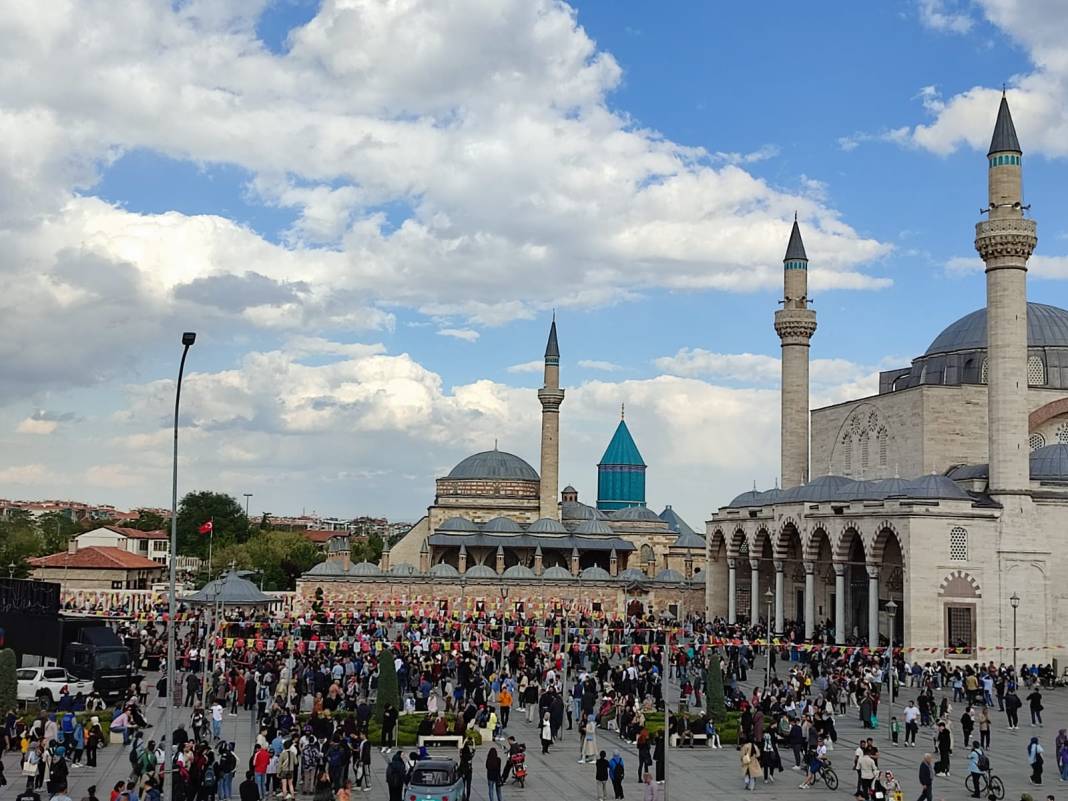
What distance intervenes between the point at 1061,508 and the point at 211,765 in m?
33.2

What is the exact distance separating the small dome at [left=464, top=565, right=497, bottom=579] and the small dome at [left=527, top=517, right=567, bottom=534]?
638 centimetres

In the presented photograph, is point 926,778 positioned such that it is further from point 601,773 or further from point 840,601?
point 840,601

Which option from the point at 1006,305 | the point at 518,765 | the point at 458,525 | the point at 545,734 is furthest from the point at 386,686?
the point at 458,525

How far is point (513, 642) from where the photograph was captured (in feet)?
126

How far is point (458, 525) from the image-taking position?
7162cm

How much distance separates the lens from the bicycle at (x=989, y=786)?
61.5ft

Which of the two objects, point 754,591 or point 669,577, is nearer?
point 754,591

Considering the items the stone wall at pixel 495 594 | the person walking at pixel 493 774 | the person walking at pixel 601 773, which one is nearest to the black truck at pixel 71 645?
the person walking at pixel 493 774

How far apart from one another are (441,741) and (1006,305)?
92.4 ft

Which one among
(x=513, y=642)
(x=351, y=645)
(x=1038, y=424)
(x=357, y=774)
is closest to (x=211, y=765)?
(x=357, y=774)

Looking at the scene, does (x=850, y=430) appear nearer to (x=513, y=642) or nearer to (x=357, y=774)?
(x=513, y=642)

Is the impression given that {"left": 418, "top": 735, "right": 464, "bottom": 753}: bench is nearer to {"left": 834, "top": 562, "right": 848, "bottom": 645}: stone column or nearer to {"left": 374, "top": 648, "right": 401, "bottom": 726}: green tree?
{"left": 374, "top": 648, "right": 401, "bottom": 726}: green tree

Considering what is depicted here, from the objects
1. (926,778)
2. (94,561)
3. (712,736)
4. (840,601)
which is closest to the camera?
(926,778)

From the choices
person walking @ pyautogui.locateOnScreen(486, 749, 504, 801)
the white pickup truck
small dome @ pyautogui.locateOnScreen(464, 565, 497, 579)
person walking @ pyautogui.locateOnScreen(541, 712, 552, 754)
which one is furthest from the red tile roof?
person walking @ pyautogui.locateOnScreen(486, 749, 504, 801)
